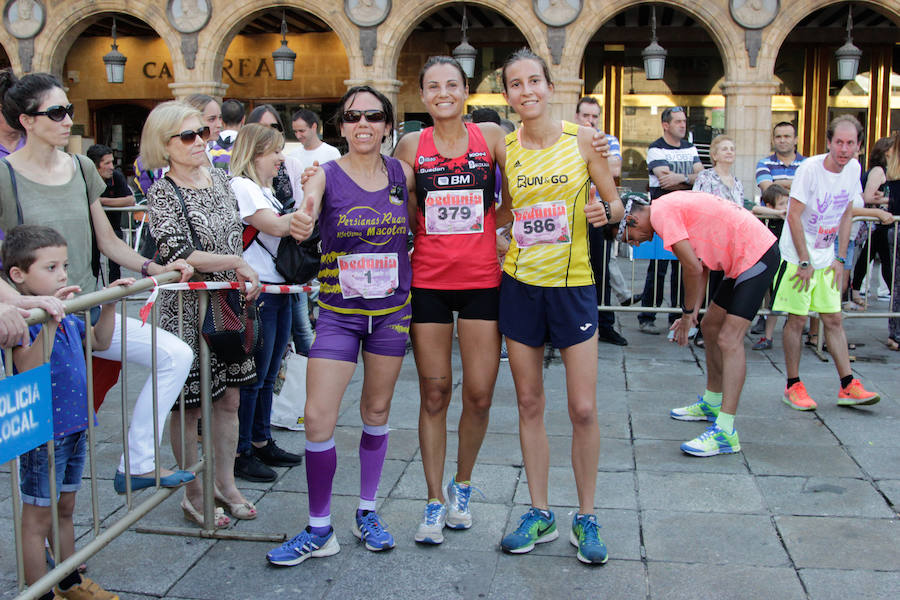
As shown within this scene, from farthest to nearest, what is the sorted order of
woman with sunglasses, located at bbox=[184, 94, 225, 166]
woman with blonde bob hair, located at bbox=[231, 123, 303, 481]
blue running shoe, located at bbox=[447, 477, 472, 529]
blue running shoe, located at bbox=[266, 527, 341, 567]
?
1. woman with sunglasses, located at bbox=[184, 94, 225, 166]
2. woman with blonde bob hair, located at bbox=[231, 123, 303, 481]
3. blue running shoe, located at bbox=[447, 477, 472, 529]
4. blue running shoe, located at bbox=[266, 527, 341, 567]

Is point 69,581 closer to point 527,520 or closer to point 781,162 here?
point 527,520

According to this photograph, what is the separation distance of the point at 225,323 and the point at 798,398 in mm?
3940

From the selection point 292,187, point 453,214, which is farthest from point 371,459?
point 292,187

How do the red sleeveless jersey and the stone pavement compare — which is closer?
the stone pavement

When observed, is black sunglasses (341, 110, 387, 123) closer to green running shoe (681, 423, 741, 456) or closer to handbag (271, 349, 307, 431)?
handbag (271, 349, 307, 431)

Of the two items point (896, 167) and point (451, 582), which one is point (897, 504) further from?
point (896, 167)

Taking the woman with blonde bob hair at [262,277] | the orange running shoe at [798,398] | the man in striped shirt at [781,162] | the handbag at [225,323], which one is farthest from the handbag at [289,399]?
the man in striped shirt at [781,162]

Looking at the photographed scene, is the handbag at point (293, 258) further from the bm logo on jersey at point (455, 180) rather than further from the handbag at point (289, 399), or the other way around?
the handbag at point (289, 399)

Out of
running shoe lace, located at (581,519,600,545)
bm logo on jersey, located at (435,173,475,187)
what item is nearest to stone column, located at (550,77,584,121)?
bm logo on jersey, located at (435,173,475,187)

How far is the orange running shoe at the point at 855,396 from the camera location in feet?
19.2

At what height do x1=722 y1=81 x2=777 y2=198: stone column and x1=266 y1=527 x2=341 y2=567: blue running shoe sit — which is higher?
x1=722 y1=81 x2=777 y2=198: stone column

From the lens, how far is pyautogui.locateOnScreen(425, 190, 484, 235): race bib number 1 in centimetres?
368

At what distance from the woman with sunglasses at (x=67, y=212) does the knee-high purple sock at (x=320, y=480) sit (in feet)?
1.74

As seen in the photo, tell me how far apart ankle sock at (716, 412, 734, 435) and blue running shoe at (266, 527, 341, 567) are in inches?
95.1
